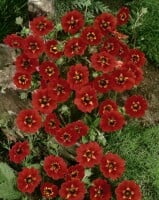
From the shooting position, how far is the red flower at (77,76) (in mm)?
4594

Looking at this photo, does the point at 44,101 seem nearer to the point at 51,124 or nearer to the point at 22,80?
the point at 51,124

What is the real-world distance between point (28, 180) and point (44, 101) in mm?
648

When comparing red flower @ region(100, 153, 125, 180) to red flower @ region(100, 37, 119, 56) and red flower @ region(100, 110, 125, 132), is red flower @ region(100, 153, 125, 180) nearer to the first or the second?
red flower @ region(100, 110, 125, 132)

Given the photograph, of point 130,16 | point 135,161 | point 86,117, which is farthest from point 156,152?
point 130,16

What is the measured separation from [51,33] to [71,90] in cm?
79

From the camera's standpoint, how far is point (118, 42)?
4828mm

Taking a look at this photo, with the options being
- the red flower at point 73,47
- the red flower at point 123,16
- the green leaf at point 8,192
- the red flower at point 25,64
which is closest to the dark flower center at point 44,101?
the red flower at point 25,64

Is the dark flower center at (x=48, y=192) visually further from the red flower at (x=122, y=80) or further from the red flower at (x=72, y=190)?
the red flower at (x=122, y=80)

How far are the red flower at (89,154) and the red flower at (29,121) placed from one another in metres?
0.39

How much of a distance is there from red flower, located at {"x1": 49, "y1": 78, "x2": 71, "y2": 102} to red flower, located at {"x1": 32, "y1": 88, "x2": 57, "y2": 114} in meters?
0.03

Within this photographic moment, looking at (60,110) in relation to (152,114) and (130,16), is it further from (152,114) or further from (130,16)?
(130,16)

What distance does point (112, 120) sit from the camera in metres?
4.44

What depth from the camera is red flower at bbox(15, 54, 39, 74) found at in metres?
4.79

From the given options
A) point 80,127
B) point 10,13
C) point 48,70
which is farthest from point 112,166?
point 10,13
